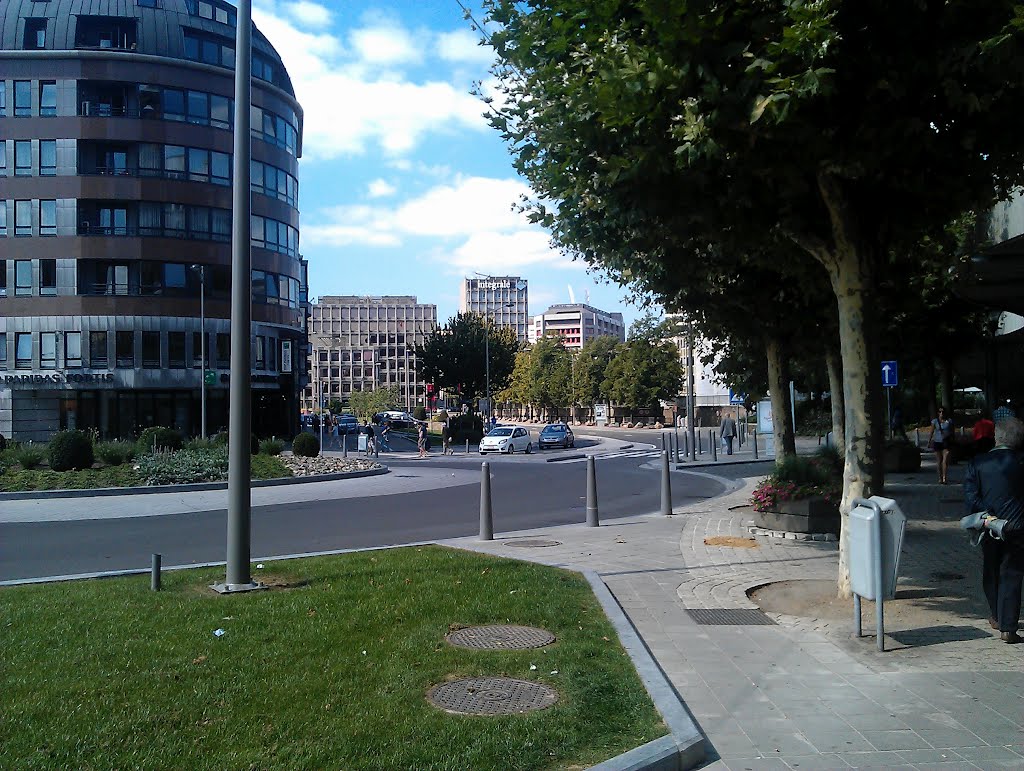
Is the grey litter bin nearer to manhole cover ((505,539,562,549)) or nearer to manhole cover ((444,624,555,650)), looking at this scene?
manhole cover ((444,624,555,650))

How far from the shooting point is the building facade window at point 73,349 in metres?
43.1

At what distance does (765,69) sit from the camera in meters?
6.73

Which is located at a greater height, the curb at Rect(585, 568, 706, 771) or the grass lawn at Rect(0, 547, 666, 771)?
the grass lawn at Rect(0, 547, 666, 771)

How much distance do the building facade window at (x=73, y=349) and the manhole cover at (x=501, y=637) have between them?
42.1 metres

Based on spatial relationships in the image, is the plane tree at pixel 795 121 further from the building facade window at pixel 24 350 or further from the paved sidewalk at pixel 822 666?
the building facade window at pixel 24 350

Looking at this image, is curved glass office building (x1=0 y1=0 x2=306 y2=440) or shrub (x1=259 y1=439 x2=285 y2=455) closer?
shrub (x1=259 y1=439 x2=285 y2=455)

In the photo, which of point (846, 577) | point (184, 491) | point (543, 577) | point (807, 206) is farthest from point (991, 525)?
point (184, 491)

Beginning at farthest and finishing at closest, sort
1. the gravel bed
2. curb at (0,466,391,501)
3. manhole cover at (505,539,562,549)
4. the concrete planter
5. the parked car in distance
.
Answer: the parked car in distance → the gravel bed → curb at (0,466,391,501) → the concrete planter → manhole cover at (505,539,562,549)

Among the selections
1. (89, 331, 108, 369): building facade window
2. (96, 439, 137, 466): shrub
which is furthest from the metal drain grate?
(89, 331, 108, 369): building facade window

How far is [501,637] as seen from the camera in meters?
6.78

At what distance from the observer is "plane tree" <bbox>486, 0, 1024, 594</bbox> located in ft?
22.7

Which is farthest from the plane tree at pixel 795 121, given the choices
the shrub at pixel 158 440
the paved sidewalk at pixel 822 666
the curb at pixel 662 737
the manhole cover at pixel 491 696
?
the shrub at pixel 158 440

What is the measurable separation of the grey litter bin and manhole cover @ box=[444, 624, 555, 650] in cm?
242

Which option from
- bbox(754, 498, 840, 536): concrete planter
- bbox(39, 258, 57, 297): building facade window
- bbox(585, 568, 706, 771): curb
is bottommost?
bbox(585, 568, 706, 771): curb
